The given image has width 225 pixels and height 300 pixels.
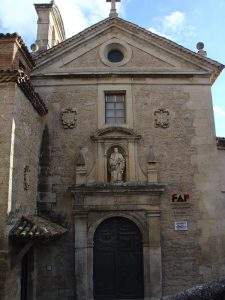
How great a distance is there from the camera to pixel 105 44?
→ 13477mm

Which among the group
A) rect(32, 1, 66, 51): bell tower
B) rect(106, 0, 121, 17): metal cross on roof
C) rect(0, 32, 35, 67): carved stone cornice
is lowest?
rect(0, 32, 35, 67): carved stone cornice

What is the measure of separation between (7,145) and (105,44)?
223 inches

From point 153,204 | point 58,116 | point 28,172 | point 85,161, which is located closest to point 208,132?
point 153,204

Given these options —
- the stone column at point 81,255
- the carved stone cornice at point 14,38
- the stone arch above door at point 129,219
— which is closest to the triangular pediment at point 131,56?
the carved stone cornice at point 14,38

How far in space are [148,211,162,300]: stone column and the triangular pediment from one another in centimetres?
479

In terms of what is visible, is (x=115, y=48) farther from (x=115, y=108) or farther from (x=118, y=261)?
(x=118, y=261)

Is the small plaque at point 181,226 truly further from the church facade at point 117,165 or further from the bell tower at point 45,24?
the bell tower at point 45,24

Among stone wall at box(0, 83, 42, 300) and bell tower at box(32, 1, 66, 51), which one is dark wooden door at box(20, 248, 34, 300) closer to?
stone wall at box(0, 83, 42, 300)

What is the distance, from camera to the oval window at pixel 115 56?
44.1 feet

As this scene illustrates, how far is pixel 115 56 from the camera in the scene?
44.4 ft

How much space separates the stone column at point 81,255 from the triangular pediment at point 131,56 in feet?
15.5

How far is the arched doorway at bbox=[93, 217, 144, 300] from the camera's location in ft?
37.4

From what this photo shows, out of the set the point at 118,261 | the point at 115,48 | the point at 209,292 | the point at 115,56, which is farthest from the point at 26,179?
the point at 209,292

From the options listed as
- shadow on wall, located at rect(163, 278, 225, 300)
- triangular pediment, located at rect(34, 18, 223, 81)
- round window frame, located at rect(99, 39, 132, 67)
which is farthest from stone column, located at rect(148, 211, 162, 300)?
shadow on wall, located at rect(163, 278, 225, 300)
